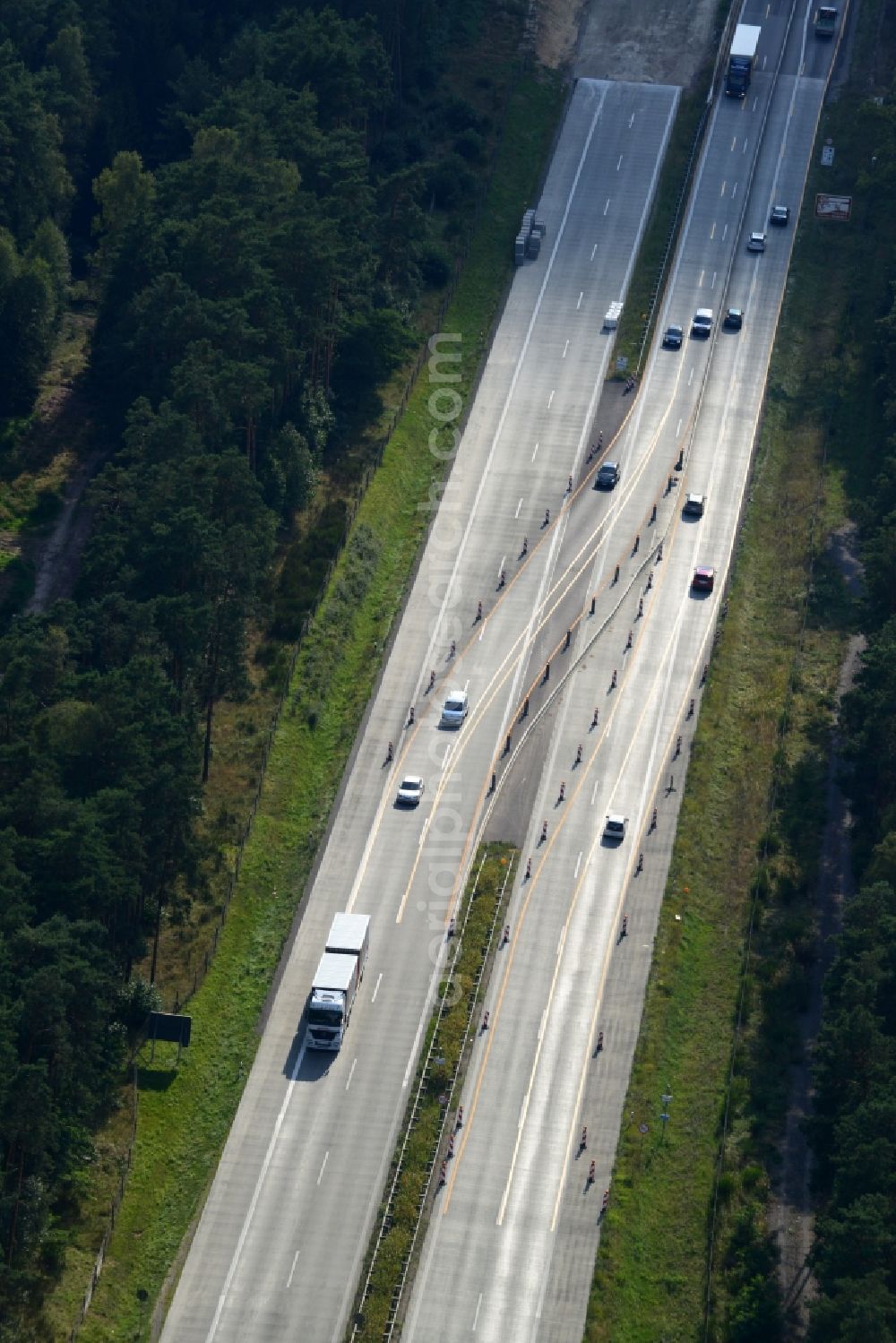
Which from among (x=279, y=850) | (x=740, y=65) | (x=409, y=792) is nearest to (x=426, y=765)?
(x=409, y=792)

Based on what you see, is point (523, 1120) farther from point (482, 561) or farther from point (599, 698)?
point (482, 561)

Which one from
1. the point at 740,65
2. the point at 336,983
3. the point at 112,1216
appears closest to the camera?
the point at 112,1216

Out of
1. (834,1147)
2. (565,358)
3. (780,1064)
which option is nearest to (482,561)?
(565,358)

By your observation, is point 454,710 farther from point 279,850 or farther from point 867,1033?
point 867,1033

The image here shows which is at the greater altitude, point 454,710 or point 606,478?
point 606,478

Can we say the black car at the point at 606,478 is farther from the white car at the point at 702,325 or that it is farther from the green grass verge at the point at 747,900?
the white car at the point at 702,325

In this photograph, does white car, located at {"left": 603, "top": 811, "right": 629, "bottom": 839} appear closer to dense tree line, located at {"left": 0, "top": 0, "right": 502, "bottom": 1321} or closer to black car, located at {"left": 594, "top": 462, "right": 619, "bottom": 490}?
dense tree line, located at {"left": 0, "top": 0, "right": 502, "bottom": 1321}
